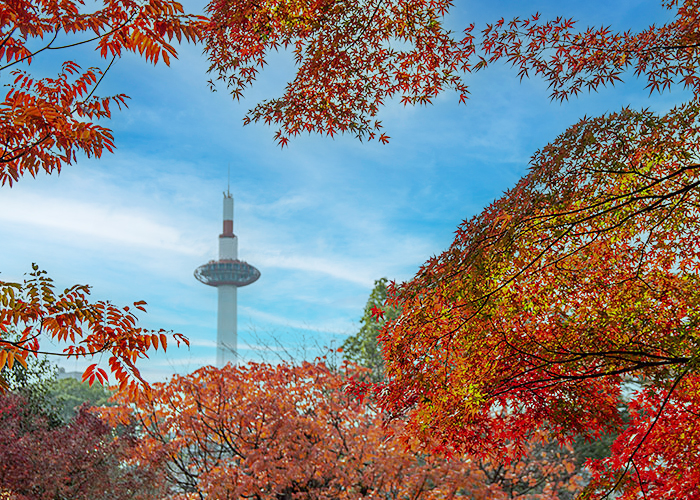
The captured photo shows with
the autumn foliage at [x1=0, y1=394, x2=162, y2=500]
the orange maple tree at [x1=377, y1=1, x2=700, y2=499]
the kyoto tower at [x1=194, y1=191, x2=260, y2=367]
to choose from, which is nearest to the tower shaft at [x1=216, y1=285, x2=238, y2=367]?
the kyoto tower at [x1=194, y1=191, x2=260, y2=367]

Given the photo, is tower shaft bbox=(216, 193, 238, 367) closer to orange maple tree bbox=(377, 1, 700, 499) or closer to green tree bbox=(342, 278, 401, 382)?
green tree bbox=(342, 278, 401, 382)

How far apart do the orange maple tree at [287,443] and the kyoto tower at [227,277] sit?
42906mm

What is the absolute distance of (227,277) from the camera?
55156 mm

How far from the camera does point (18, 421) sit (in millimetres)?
9789

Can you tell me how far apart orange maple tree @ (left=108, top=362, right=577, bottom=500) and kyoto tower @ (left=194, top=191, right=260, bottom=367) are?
42.9 m

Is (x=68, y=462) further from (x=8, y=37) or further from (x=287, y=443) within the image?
(x=8, y=37)

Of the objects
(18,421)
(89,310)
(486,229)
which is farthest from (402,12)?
(18,421)

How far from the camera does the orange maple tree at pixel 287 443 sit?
24.0ft

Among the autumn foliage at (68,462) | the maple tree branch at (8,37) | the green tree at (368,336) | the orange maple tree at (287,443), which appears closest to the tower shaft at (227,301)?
the green tree at (368,336)

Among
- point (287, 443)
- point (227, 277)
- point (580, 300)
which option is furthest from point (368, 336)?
point (227, 277)

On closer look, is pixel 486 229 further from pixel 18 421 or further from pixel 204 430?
pixel 18 421

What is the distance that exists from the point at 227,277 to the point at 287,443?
48.9 metres

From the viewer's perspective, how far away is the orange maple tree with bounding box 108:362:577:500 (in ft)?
24.0

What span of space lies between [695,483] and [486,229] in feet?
7.79
